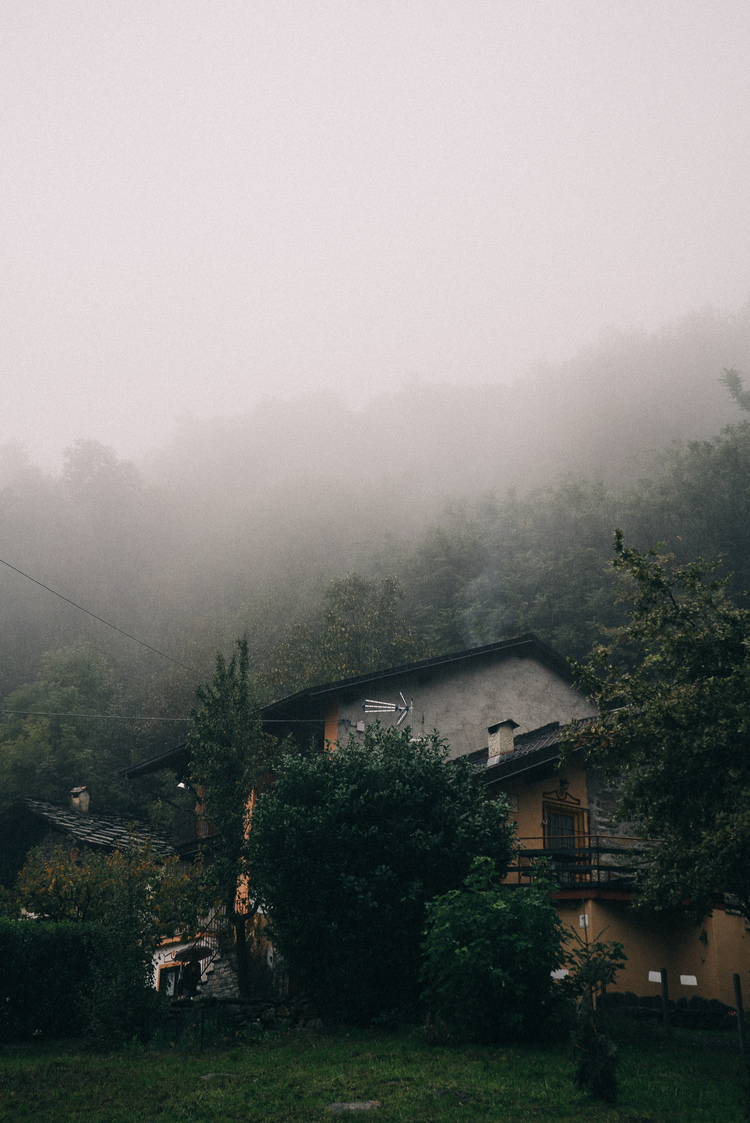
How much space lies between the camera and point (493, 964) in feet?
36.7

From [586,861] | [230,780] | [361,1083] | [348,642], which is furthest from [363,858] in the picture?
[348,642]

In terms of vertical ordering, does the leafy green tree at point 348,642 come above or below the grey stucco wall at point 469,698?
above

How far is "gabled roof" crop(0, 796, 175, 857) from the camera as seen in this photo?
25.7 m

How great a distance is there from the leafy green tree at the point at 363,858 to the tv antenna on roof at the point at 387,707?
700 centimetres

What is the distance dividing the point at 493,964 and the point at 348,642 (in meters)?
27.7

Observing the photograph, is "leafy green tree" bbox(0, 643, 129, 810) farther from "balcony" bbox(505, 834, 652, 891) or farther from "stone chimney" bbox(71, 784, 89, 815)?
"balcony" bbox(505, 834, 652, 891)

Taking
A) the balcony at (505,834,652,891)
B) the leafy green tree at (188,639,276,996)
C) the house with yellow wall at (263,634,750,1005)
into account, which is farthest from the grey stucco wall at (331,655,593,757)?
the balcony at (505,834,652,891)

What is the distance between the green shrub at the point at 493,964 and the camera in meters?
11.1

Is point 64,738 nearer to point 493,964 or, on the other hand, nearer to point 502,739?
point 502,739

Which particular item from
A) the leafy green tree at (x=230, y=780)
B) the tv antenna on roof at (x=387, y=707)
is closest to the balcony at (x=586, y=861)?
the tv antenna on roof at (x=387, y=707)

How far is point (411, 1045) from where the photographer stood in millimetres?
11289

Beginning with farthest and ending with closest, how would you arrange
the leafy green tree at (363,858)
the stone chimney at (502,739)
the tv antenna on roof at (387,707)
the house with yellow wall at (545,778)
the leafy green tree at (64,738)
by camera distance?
the leafy green tree at (64,738) < the tv antenna on roof at (387,707) < the stone chimney at (502,739) < the house with yellow wall at (545,778) < the leafy green tree at (363,858)

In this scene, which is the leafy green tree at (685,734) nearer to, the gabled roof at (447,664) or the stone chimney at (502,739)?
the stone chimney at (502,739)

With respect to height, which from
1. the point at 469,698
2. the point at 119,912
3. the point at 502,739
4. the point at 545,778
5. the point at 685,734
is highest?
the point at 469,698
